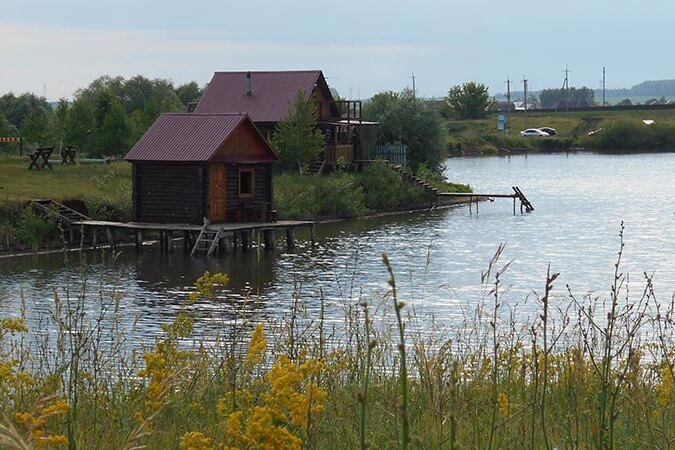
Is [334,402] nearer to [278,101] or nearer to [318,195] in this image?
[318,195]

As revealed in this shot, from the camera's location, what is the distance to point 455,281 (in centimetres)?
2958

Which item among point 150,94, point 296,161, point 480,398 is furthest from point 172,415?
point 150,94

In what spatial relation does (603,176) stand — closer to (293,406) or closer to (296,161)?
(296,161)

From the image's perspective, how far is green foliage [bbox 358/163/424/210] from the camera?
52.5m

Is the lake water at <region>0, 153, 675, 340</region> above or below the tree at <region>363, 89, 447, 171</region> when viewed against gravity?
below

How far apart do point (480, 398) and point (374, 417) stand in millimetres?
952

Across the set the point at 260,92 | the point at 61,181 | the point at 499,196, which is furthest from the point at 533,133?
the point at 61,181

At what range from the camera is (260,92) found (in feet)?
188

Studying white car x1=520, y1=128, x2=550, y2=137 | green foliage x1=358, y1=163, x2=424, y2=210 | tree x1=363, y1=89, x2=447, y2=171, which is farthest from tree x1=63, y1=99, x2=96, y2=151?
white car x1=520, y1=128, x2=550, y2=137

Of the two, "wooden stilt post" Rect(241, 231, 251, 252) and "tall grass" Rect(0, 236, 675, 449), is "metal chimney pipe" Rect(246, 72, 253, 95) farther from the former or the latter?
"tall grass" Rect(0, 236, 675, 449)

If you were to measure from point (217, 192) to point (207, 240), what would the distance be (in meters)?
2.04

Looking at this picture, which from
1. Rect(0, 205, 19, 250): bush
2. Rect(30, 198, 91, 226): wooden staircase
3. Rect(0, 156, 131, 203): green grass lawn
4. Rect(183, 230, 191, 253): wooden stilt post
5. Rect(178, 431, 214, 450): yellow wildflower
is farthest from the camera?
Rect(0, 156, 131, 203): green grass lawn

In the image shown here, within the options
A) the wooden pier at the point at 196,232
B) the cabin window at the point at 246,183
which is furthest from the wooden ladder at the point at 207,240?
the cabin window at the point at 246,183

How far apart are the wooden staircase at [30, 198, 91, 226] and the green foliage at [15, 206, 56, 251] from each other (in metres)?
0.29
